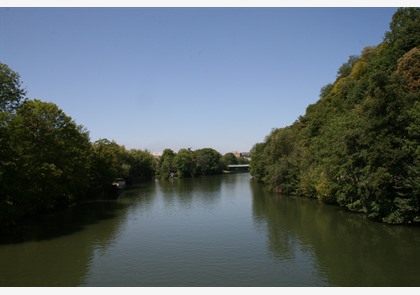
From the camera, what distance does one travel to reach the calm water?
755 inches

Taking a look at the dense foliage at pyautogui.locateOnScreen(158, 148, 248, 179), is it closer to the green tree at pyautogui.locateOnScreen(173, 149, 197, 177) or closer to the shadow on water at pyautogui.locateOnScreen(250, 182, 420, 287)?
the green tree at pyautogui.locateOnScreen(173, 149, 197, 177)

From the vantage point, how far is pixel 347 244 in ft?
86.0

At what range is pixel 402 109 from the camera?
A: 101 ft

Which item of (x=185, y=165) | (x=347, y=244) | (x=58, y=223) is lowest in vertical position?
(x=347, y=244)

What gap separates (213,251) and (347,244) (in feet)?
31.7

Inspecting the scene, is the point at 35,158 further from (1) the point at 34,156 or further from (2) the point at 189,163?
(2) the point at 189,163

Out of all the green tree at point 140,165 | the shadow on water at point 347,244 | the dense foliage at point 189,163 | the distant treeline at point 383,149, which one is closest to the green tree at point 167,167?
the dense foliage at point 189,163

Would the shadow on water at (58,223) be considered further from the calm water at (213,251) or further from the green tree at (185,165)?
the green tree at (185,165)

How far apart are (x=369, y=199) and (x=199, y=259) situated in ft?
62.9

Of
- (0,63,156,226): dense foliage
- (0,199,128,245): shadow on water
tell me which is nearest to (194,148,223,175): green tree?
(0,63,156,226): dense foliage

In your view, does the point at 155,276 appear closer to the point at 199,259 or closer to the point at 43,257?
the point at 199,259

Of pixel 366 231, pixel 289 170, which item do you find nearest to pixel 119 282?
pixel 366 231

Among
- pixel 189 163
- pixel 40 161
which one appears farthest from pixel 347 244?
pixel 189 163

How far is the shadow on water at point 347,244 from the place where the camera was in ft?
62.6
